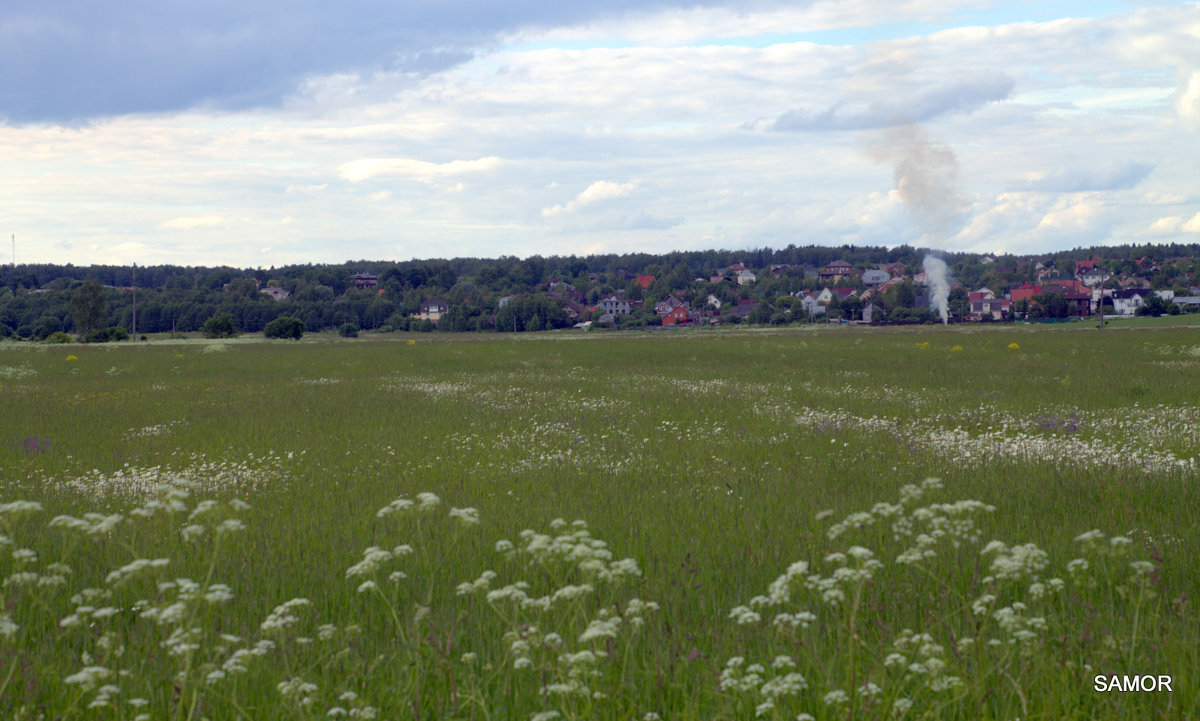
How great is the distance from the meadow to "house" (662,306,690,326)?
147m

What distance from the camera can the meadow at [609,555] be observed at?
432 cm

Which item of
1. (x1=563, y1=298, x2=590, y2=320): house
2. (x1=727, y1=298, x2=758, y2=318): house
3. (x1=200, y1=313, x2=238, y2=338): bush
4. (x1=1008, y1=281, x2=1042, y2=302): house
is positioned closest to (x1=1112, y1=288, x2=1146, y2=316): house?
(x1=1008, y1=281, x2=1042, y2=302): house

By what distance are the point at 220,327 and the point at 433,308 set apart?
70.4 metres

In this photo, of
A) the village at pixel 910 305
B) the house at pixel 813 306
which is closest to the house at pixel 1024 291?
the village at pixel 910 305

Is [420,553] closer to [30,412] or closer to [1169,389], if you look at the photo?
[30,412]

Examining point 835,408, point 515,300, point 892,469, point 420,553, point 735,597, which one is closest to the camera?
point 735,597

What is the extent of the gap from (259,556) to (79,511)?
3.87 meters

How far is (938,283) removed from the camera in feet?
504

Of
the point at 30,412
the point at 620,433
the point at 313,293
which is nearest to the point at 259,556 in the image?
the point at 620,433

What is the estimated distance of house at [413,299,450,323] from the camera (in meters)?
172

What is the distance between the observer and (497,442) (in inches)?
615

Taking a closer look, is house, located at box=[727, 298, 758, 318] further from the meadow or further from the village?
the meadow

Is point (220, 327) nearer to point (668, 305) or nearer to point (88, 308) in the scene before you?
point (88, 308)

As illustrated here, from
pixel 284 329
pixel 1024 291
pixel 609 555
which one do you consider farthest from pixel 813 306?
pixel 609 555
